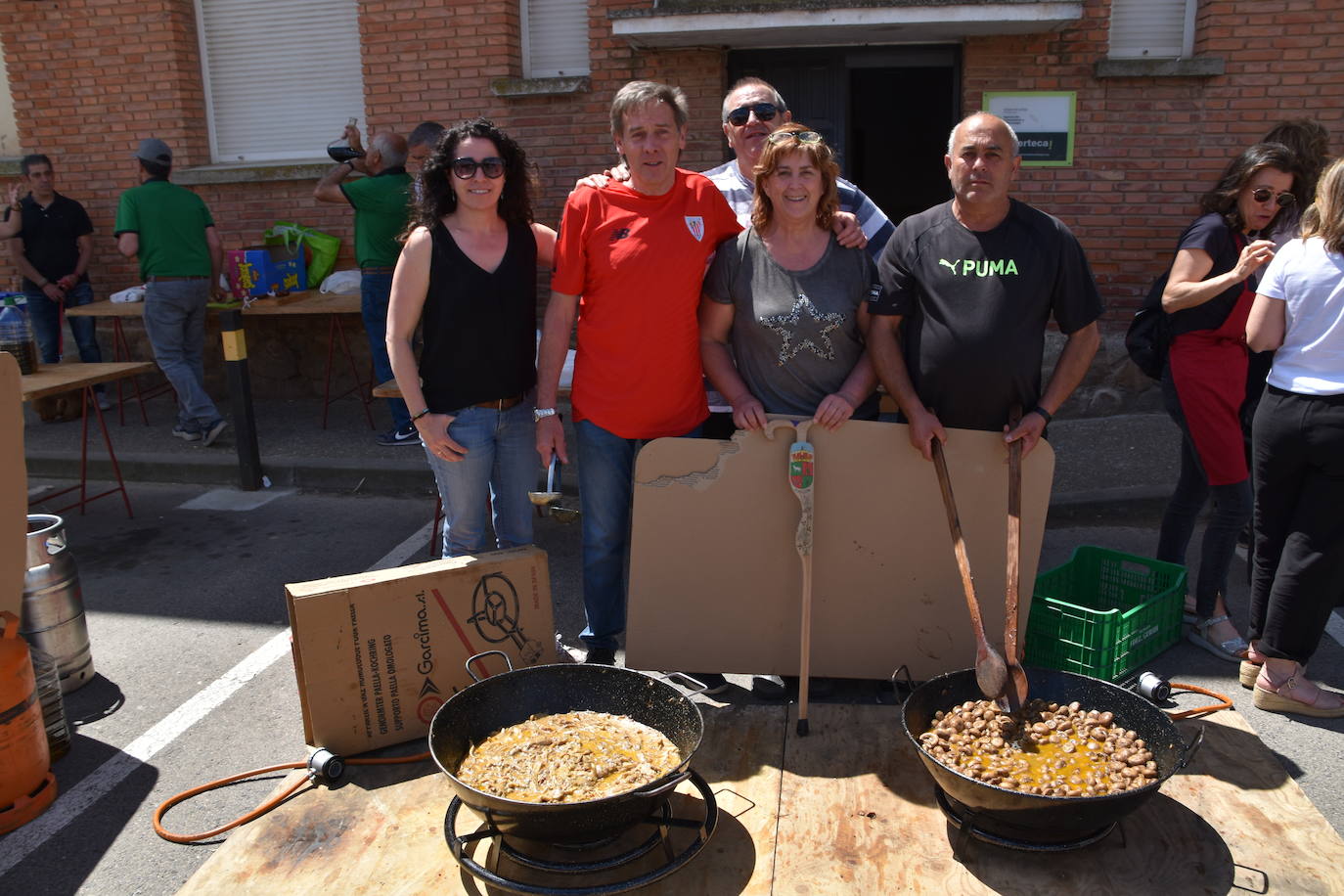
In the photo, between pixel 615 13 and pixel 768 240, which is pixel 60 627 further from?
pixel 615 13

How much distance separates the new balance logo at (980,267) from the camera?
3.55 metres

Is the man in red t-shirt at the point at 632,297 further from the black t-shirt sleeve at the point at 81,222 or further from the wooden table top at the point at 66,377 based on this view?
the black t-shirt sleeve at the point at 81,222

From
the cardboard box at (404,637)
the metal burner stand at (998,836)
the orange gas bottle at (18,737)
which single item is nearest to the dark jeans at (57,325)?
the orange gas bottle at (18,737)

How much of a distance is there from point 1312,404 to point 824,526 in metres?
1.76

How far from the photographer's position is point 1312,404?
365cm

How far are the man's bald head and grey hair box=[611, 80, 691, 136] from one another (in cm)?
484

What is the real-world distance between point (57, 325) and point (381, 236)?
382 cm

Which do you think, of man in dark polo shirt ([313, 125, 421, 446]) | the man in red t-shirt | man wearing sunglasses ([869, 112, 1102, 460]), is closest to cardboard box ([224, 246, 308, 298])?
man in dark polo shirt ([313, 125, 421, 446])

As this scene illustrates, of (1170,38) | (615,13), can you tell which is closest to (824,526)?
(615,13)

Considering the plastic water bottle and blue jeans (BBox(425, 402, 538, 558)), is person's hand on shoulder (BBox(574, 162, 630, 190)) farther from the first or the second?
the plastic water bottle

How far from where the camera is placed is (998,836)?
279 cm

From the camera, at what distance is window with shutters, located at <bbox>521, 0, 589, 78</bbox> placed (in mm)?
8625

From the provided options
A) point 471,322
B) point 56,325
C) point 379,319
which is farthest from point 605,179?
point 56,325

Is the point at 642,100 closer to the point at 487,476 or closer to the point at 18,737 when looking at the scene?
the point at 487,476
